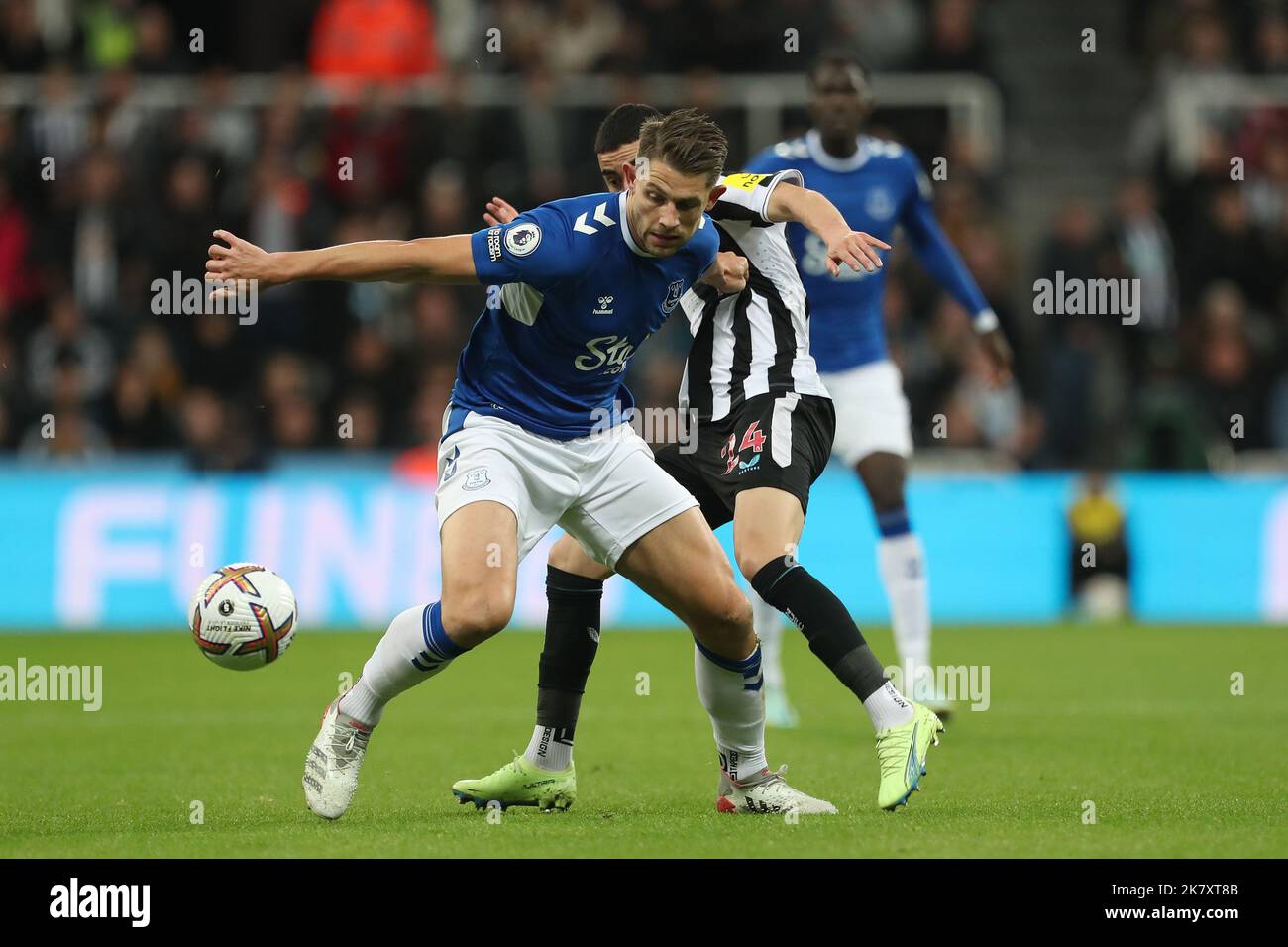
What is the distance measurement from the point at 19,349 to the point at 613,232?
1023cm

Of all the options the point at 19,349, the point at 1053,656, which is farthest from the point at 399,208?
the point at 1053,656

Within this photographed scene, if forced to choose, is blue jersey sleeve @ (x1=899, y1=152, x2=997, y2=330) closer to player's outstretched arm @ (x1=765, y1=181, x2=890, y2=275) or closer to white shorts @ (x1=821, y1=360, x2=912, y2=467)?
white shorts @ (x1=821, y1=360, x2=912, y2=467)

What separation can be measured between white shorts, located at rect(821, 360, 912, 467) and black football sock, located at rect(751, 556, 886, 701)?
243 cm

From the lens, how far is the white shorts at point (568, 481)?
628cm

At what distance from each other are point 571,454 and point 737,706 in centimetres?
101

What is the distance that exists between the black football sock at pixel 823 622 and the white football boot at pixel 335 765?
143cm

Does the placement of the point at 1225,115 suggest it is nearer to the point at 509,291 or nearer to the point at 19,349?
the point at 19,349

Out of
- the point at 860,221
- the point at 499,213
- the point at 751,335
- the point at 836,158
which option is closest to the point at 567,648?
the point at 751,335

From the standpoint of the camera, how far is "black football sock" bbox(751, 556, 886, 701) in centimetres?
638

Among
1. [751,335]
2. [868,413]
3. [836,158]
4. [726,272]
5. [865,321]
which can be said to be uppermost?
[836,158]

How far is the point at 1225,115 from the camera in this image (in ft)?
57.9

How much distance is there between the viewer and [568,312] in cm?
623

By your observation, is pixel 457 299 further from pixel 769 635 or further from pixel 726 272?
pixel 726 272

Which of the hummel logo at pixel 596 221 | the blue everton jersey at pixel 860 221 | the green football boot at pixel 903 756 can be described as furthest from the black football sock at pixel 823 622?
the blue everton jersey at pixel 860 221
